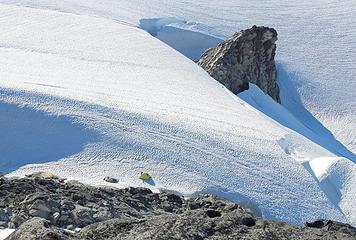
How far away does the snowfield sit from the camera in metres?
14.8

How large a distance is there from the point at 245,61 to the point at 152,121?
38.8ft

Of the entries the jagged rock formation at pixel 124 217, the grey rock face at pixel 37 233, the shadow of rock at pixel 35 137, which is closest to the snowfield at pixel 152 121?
the shadow of rock at pixel 35 137

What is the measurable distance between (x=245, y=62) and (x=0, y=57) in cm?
981

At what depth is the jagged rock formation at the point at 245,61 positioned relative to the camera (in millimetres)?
27469

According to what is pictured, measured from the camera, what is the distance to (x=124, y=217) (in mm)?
9148

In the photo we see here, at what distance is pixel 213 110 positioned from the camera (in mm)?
20188

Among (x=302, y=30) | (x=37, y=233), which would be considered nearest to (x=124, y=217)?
(x=37, y=233)

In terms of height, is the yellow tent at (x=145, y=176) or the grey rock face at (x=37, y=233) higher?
the grey rock face at (x=37, y=233)

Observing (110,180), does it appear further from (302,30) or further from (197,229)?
(302,30)

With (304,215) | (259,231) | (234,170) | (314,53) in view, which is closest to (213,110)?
(234,170)

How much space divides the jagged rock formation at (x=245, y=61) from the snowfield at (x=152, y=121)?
3.32 ft

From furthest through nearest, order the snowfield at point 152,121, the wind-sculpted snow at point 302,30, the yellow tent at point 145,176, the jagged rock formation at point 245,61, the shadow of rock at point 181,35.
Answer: the shadow of rock at point 181,35 → the wind-sculpted snow at point 302,30 → the jagged rock formation at point 245,61 → the snowfield at point 152,121 → the yellow tent at point 145,176

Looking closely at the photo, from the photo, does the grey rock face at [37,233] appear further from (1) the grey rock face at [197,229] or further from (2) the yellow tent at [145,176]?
(2) the yellow tent at [145,176]

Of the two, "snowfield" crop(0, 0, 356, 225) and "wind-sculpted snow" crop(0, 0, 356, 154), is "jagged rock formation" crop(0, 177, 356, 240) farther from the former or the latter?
"wind-sculpted snow" crop(0, 0, 356, 154)
